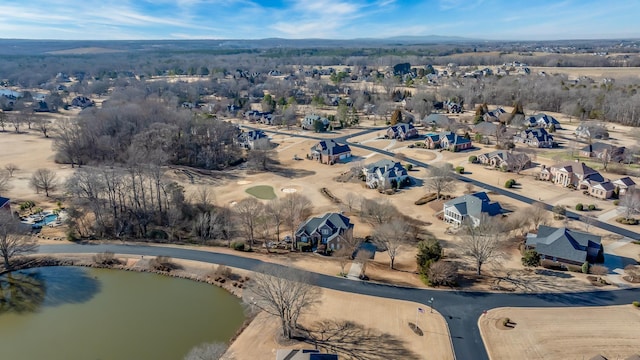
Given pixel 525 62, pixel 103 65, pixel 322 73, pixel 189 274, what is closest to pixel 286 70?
pixel 322 73

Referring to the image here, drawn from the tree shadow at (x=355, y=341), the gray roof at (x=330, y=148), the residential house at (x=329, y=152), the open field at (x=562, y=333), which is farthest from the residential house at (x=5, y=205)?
the open field at (x=562, y=333)

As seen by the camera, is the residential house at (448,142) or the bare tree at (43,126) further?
the bare tree at (43,126)

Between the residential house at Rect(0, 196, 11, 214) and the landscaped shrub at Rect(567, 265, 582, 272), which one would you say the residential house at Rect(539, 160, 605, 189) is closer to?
the landscaped shrub at Rect(567, 265, 582, 272)

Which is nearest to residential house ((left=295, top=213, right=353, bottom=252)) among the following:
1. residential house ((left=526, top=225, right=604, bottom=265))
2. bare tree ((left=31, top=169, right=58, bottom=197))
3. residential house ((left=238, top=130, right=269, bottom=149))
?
residential house ((left=526, top=225, right=604, bottom=265))

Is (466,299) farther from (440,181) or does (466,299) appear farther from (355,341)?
(440,181)

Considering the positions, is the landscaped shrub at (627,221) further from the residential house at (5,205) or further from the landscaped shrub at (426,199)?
the residential house at (5,205)

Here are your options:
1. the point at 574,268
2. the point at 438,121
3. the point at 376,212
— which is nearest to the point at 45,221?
the point at 376,212
